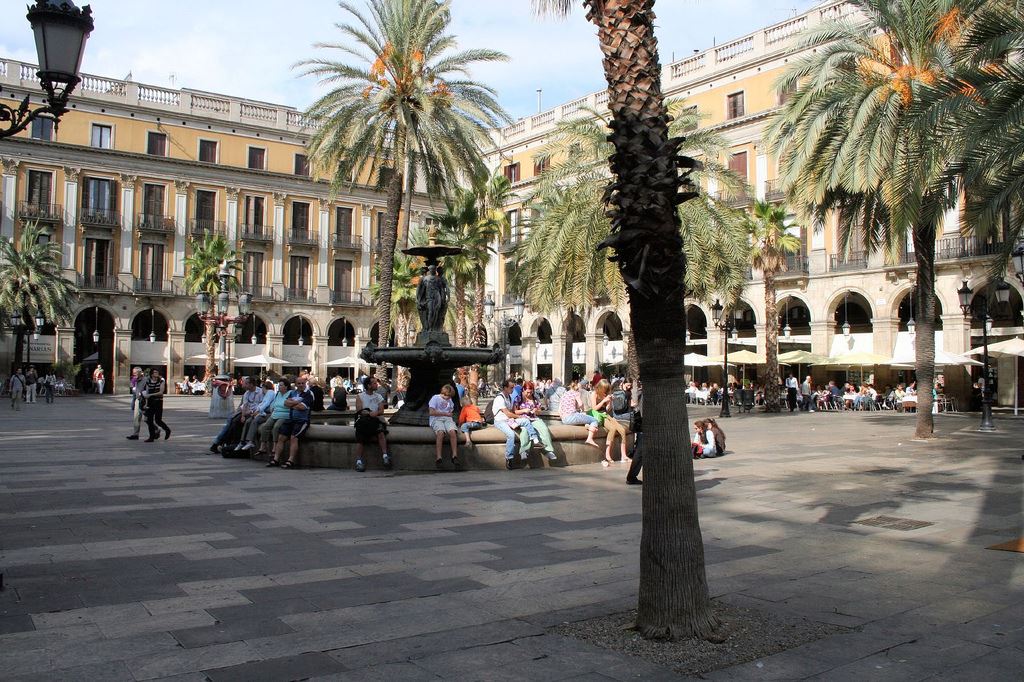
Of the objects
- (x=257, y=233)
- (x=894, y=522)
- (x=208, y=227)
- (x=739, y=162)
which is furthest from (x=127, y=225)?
(x=894, y=522)

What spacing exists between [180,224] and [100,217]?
440 centimetres

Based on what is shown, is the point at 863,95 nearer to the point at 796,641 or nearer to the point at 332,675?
the point at 796,641

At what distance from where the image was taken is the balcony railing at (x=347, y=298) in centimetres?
5556

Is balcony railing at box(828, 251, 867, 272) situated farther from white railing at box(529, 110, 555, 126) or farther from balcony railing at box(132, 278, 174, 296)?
balcony railing at box(132, 278, 174, 296)

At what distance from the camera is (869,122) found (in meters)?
17.3

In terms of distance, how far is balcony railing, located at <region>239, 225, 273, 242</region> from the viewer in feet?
171

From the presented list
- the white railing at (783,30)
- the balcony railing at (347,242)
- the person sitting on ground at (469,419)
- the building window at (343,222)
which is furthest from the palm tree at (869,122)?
the building window at (343,222)

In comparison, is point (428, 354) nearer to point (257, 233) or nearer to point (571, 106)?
point (571, 106)

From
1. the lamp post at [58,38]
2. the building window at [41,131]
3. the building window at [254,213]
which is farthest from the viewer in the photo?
the building window at [254,213]

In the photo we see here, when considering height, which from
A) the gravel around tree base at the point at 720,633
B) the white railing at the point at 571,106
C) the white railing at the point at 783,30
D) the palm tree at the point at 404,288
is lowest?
the gravel around tree base at the point at 720,633

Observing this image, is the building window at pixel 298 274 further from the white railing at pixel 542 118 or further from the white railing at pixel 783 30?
the white railing at pixel 783 30

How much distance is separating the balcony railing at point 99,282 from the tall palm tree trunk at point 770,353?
36.7 metres

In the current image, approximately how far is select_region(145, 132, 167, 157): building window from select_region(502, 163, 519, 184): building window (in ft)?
68.8

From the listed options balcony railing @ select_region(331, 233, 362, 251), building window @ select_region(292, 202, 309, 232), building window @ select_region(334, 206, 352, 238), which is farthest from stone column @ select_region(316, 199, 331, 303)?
building window @ select_region(292, 202, 309, 232)
